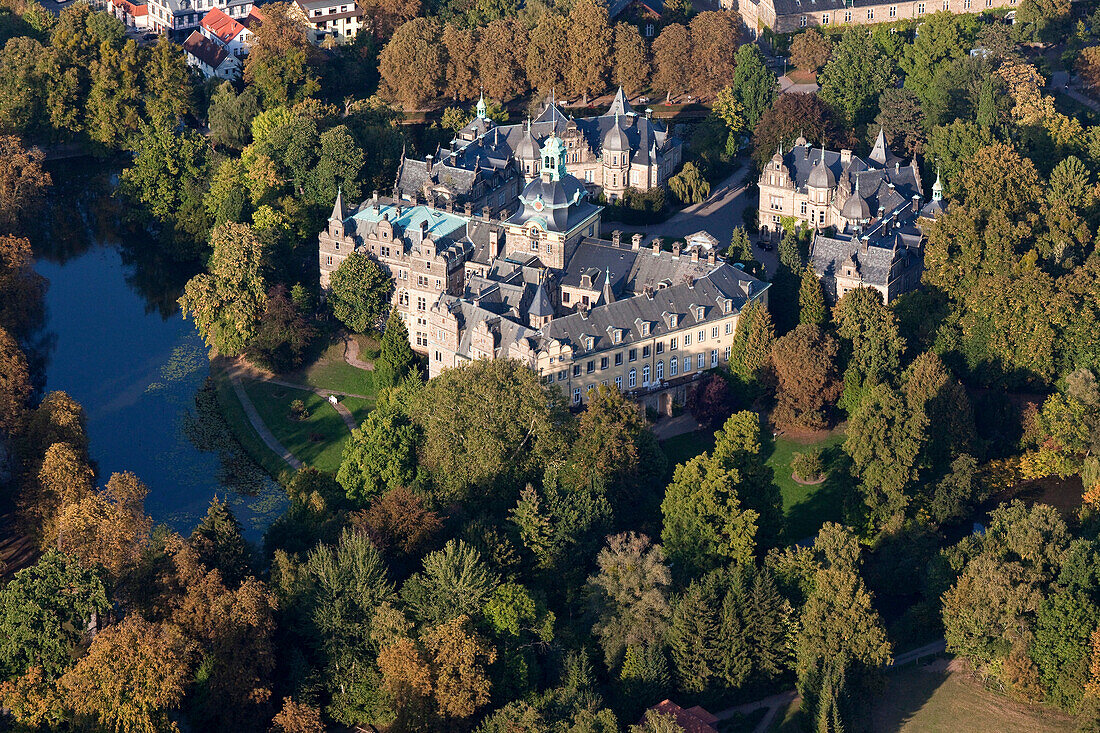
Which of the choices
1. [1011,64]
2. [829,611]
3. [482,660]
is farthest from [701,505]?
[1011,64]

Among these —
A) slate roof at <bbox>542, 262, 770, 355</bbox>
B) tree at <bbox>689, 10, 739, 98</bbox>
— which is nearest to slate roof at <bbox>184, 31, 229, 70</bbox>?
tree at <bbox>689, 10, 739, 98</bbox>

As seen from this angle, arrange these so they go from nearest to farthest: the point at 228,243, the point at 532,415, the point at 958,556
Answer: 1. the point at 958,556
2. the point at 532,415
3. the point at 228,243

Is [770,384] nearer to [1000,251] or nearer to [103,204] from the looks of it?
[1000,251]

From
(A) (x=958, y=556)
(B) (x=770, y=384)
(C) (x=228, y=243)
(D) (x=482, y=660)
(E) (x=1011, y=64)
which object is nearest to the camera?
(D) (x=482, y=660)

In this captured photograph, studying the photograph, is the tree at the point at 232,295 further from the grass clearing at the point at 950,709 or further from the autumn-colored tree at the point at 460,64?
the grass clearing at the point at 950,709

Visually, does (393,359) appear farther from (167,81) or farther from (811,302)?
(167,81)

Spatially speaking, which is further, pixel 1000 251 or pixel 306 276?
pixel 306 276
